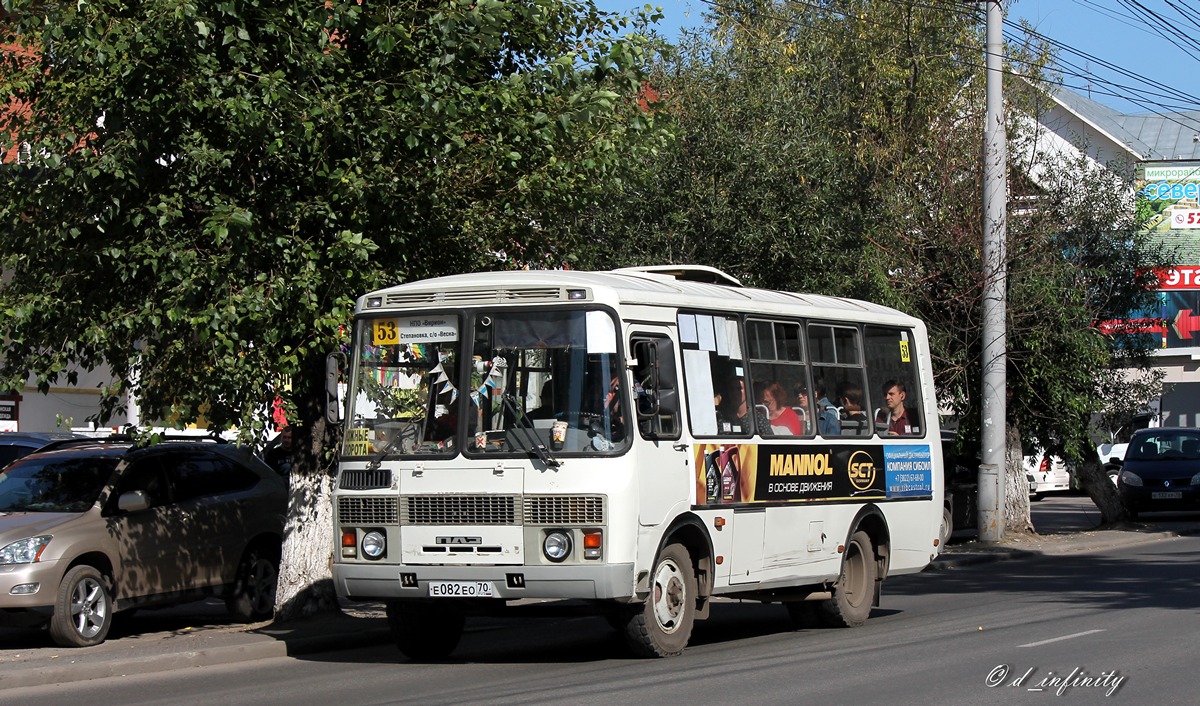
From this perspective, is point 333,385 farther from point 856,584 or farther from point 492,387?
point 856,584

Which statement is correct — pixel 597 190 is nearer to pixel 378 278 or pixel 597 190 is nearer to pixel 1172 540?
pixel 378 278

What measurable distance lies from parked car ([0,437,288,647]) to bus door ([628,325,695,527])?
16.4 ft

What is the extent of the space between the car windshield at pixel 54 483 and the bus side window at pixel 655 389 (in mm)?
5367

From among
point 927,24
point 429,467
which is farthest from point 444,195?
point 927,24

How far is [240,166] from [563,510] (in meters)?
4.56

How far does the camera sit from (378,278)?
13.1m

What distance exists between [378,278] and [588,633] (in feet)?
12.2

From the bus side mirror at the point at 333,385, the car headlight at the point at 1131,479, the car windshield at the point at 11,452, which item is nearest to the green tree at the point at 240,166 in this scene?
the bus side mirror at the point at 333,385

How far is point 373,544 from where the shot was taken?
449 inches

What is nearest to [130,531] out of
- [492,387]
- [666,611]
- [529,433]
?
[492,387]

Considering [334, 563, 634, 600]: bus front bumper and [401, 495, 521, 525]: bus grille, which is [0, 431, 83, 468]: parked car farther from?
[401, 495, 521, 525]: bus grille

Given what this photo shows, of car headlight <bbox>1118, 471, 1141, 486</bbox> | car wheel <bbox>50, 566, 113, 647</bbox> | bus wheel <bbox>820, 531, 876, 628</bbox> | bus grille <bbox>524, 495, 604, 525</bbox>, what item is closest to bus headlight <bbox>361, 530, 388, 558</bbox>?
bus grille <bbox>524, 495, 604, 525</bbox>

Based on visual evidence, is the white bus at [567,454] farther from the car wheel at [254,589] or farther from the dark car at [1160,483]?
the dark car at [1160,483]

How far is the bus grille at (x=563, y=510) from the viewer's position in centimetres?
1083
